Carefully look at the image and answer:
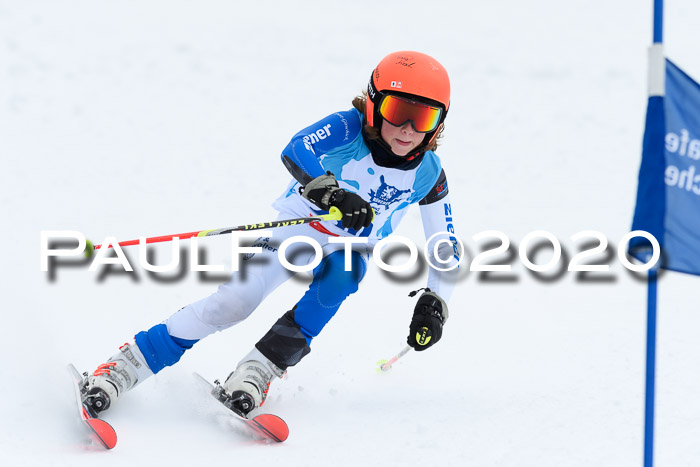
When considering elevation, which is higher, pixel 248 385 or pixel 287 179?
pixel 287 179

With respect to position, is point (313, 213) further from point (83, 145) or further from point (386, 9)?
point (386, 9)

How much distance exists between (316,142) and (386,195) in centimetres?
48

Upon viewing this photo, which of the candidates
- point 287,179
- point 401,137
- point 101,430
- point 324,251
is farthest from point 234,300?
point 287,179

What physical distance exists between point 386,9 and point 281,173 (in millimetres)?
4494

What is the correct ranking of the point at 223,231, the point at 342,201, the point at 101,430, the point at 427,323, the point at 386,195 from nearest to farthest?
1. the point at 101,430
2. the point at 342,201
3. the point at 223,231
4. the point at 427,323
5. the point at 386,195

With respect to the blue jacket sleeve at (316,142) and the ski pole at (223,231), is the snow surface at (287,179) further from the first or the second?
the blue jacket sleeve at (316,142)

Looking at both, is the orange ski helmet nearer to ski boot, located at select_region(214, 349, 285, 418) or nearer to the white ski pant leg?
the white ski pant leg

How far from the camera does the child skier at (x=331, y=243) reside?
3.81m

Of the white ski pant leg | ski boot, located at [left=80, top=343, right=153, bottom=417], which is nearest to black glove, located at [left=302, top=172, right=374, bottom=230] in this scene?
the white ski pant leg

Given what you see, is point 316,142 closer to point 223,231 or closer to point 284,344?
point 223,231

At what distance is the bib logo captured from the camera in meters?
4.11

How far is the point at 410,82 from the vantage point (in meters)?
3.79

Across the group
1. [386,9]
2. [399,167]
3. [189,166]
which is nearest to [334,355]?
[399,167]

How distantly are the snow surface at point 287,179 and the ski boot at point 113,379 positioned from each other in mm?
102
